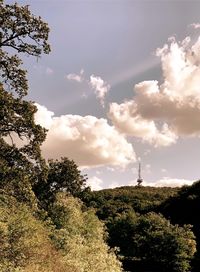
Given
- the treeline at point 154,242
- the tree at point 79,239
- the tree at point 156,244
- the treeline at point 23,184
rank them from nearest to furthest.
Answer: the treeline at point 23,184, the tree at point 79,239, the tree at point 156,244, the treeline at point 154,242

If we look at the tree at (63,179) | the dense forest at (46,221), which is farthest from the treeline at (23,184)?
the tree at (63,179)

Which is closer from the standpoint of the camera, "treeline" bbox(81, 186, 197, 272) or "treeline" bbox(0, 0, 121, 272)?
"treeline" bbox(0, 0, 121, 272)

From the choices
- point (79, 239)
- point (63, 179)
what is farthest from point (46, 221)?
point (63, 179)

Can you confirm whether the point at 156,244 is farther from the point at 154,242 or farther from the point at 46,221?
the point at 46,221

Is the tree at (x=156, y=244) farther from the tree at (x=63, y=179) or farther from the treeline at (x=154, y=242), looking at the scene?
the tree at (x=63, y=179)

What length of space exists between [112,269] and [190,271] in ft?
121

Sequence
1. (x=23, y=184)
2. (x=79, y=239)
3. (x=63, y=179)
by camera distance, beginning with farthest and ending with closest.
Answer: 1. (x=63, y=179)
2. (x=79, y=239)
3. (x=23, y=184)

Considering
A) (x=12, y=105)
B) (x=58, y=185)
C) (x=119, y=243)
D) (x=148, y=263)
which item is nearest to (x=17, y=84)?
(x=12, y=105)

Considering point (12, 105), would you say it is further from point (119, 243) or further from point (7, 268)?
point (119, 243)

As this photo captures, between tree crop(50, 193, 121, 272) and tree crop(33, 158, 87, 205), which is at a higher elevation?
tree crop(33, 158, 87, 205)

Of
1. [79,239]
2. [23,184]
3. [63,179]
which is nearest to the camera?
[23,184]

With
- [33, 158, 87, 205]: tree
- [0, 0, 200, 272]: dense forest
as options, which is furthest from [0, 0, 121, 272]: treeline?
[33, 158, 87, 205]: tree

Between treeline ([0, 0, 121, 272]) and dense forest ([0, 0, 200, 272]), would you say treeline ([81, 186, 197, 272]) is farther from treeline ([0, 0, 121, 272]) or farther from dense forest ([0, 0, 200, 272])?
treeline ([0, 0, 121, 272])

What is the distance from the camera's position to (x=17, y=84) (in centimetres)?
2355
